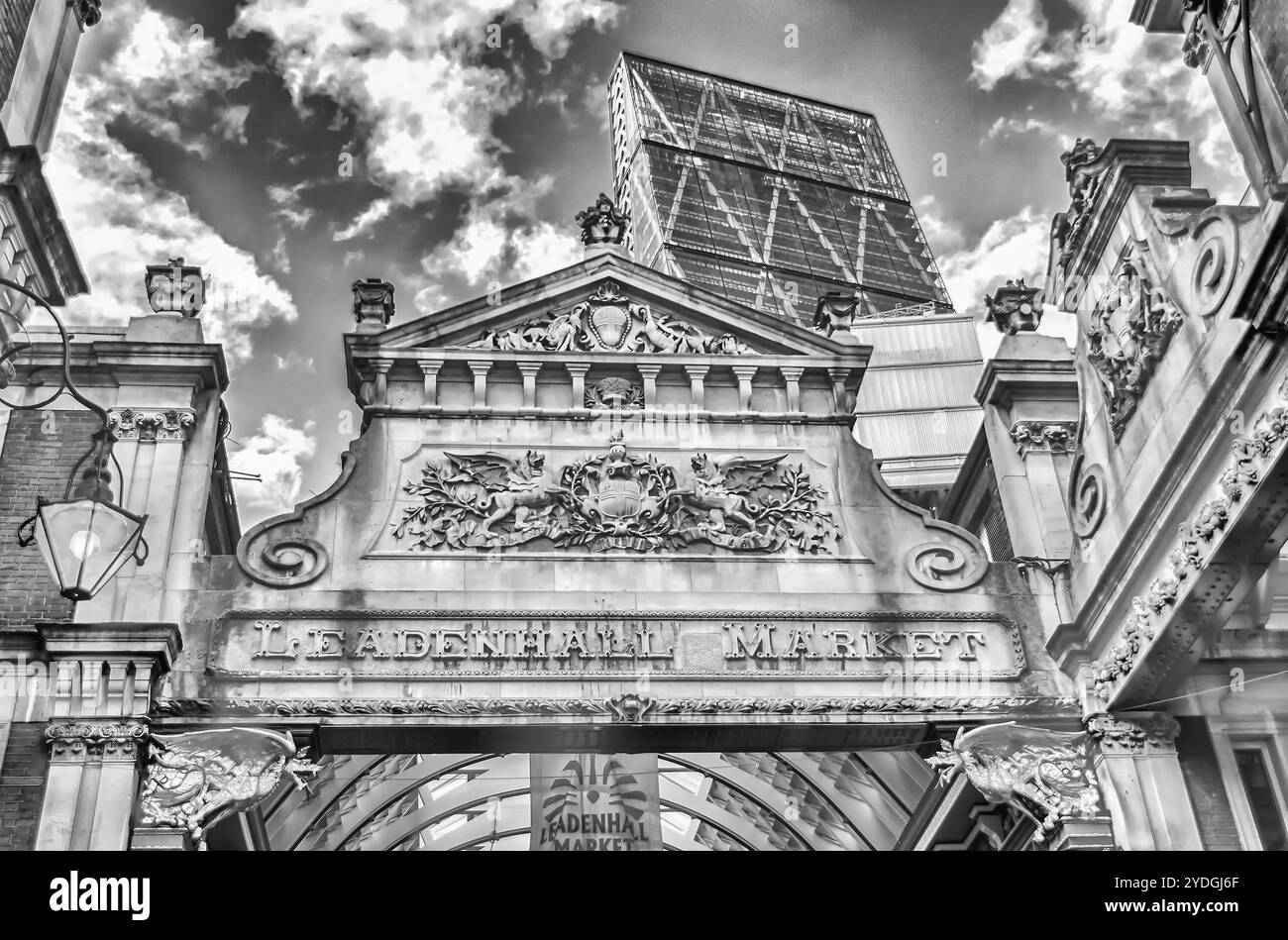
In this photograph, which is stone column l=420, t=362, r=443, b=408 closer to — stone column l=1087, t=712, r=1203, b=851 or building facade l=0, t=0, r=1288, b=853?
building facade l=0, t=0, r=1288, b=853

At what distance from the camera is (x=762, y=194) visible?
100625 millimetres

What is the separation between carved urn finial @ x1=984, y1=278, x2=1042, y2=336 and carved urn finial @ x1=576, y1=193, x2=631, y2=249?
5115 mm

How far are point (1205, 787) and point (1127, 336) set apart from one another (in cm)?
481

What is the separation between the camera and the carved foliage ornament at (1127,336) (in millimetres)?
14273

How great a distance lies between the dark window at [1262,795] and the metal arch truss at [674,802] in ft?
22.1

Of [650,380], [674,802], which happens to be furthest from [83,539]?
[674,802]

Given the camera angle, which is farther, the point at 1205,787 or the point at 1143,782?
the point at 1205,787

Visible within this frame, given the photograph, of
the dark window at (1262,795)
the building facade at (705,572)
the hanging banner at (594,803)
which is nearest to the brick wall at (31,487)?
the building facade at (705,572)

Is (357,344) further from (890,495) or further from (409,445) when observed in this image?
(890,495)

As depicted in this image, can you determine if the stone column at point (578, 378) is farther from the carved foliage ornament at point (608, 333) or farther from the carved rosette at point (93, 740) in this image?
the carved rosette at point (93, 740)

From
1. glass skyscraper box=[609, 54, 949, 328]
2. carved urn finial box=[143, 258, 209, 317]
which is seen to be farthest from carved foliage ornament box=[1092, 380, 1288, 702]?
glass skyscraper box=[609, 54, 949, 328]

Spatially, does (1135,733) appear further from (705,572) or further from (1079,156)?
(1079,156)
